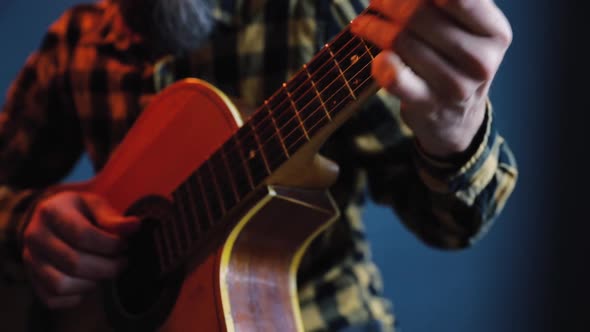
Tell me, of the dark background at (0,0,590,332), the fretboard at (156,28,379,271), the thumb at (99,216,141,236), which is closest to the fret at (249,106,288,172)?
the fretboard at (156,28,379,271)

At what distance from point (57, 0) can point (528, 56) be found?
1124 mm

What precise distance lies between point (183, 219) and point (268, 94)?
0.74 feet

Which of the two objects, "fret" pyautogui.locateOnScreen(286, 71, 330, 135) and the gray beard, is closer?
"fret" pyautogui.locateOnScreen(286, 71, 330, 135)

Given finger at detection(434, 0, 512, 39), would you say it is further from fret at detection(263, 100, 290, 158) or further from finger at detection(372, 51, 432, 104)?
fret at detection(263, 100, 290, 158)

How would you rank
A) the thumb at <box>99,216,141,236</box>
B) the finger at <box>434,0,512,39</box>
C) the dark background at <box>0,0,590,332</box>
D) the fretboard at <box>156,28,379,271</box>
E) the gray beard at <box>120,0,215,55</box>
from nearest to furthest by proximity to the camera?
the finger at <box>434,0,512,39</box>
the fretboard at <box>156,28,379,271</box>
the thumb at <box>99,216,141,236</box>
the gray beard at <box>120,0,215,55</box>
the dark background at <box>0,0,590,332</box>

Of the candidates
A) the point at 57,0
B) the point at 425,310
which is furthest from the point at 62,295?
the point at 57,0

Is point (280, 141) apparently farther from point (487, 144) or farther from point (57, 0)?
point (57, 0)

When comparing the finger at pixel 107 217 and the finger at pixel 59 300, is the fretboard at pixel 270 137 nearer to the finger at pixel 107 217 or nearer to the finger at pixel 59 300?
the finger at pixel 107 217

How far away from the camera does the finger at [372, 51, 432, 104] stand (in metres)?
0.30

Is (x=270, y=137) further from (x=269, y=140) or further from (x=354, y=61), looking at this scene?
(x=354, y=61)

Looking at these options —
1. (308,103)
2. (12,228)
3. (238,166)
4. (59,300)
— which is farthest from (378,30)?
(12,228)

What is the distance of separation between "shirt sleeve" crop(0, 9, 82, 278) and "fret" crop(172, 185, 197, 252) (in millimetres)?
442

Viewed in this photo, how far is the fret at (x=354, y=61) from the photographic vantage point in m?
0.37

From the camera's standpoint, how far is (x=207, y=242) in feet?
1.72
